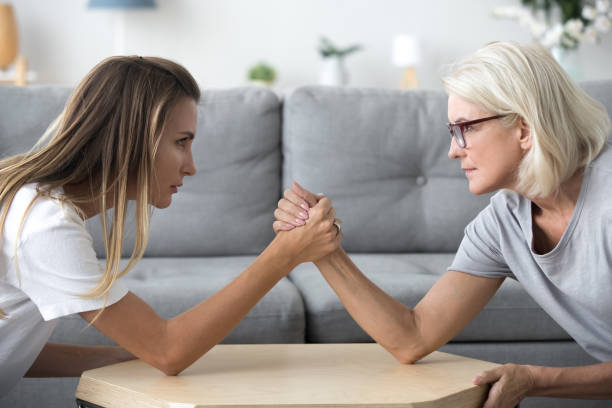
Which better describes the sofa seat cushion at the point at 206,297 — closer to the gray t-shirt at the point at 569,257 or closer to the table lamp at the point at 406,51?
the gray t-shirt at the point at 569,257

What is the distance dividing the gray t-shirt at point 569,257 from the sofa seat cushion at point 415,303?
1.38 ft

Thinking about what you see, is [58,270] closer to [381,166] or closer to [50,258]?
[50,258]

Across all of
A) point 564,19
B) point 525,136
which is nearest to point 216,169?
point 525,136

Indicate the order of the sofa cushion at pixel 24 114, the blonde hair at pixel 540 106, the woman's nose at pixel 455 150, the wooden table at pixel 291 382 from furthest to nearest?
the sofa cushion at pixel 24 114 < the woman's nose at pixel 455 150 < the blonde hair at pixel 540 106 < the wooden table at pixel 291 382

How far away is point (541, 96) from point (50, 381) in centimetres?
132

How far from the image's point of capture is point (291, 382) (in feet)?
3.58

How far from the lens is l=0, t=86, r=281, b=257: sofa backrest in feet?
7.60

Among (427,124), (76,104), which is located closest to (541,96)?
(76,104)

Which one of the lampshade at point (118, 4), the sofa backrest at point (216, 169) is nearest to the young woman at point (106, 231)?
the sofa backrest at point (216, 169)

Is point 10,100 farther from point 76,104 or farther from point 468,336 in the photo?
point 468,336

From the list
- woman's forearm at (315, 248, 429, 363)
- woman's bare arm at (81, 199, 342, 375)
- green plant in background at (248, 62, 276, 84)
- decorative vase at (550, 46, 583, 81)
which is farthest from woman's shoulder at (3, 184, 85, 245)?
green plant in background at (248, 62, 276, 84)

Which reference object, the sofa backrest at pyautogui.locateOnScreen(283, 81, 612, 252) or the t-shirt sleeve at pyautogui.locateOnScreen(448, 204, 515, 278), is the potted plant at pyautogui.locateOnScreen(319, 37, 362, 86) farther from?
the t-shirt sleeve at pyautogui.locateOnScreen(448, 204, 515, 278)

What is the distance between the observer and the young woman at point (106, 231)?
1.09 meters

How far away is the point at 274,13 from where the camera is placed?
4.86 metres
